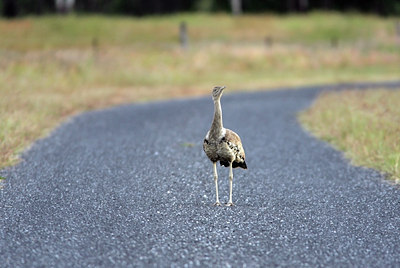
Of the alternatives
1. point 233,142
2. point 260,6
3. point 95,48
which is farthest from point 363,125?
point 260,6

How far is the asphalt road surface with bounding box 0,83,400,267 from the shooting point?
5701 mm

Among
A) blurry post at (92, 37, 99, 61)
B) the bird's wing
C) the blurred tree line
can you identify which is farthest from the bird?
the blurred tree line

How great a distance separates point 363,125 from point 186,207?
5.86 meters

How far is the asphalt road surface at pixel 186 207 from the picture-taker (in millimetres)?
5701

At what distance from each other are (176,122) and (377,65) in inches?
770

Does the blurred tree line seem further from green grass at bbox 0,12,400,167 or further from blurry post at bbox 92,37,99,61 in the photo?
blurry post at bbox 92,37,99,61

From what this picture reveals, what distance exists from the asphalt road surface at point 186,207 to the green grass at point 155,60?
5.32 feet

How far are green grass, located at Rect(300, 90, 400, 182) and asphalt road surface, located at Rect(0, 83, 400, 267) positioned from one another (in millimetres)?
327

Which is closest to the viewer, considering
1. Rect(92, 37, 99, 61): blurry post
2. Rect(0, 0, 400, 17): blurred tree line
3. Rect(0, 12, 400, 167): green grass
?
Rect(0, 12, 400, 167): green grass

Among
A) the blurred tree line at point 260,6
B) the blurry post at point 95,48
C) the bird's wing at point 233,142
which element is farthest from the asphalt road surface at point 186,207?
the blurred tree line at point 260,6

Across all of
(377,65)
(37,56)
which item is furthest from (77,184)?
(377,65)

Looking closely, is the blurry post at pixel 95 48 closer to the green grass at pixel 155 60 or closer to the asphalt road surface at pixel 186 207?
the green grass at pixel 155 60

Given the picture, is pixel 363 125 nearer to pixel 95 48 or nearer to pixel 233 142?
pixel 233 142

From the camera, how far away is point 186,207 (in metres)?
7.36
